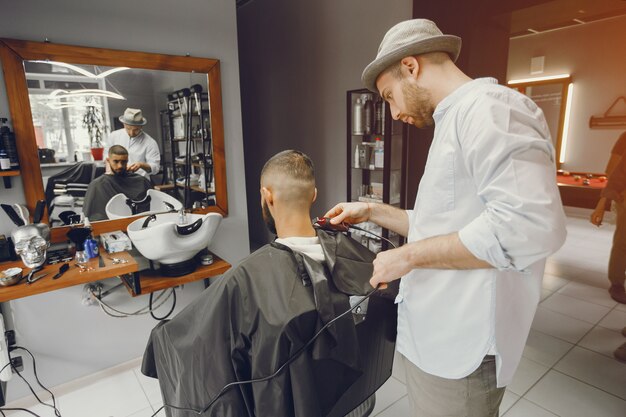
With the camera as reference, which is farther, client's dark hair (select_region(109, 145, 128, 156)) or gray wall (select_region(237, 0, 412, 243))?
gray wall (select_region(237, 0, 412, 243))

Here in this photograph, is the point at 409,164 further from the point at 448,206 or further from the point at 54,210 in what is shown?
the point at 54,210

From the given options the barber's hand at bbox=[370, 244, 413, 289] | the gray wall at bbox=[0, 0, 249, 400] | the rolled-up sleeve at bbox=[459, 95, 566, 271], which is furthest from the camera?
the gray wall at bbox=[0, 0, 249, 400]

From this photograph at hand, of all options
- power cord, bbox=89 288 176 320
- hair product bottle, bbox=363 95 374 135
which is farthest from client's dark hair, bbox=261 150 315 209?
hair product bottle, bbox=363 95 374 135

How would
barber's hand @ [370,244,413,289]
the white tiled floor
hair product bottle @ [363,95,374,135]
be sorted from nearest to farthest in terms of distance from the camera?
barber's hand @ [370,244,413,289] → the white tiled floor → hair product bottle @ [363,95,374,135]

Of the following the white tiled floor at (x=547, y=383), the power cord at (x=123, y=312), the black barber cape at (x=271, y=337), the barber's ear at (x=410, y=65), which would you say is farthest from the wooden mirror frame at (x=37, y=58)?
the barber's ear at (x=410, y=65)

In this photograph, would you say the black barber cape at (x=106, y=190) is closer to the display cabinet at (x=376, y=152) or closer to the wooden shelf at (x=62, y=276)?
the wooden shelf at (x=62, y=276)

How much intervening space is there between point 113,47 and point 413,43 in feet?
6.34

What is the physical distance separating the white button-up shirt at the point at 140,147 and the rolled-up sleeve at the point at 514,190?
83.6 inches

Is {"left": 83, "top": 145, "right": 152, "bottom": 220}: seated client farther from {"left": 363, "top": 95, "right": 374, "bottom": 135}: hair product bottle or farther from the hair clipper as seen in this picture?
{"left": 363, "top": 95, "right": 374, "bottom": 135}: hair product bottle

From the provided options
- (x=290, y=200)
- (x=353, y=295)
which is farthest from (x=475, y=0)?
(x=353, y=295)

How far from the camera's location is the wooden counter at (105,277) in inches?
68.4

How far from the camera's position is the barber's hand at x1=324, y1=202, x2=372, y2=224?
4.45 feet

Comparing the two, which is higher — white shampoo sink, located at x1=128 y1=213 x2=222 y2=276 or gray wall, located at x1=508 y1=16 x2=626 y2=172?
gray wall, located at x1=508 y1=16 x2=626 y2=172

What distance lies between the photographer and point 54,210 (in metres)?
2.17
